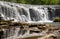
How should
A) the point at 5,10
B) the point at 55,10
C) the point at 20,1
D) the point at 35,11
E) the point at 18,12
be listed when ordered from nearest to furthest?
the point at 5,10, the point at 18,12, the point at 35,11, the point at 55,10, the point at 20,1

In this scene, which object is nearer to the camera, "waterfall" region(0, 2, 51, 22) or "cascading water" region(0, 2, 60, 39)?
"cascading water" region(0, 2, 60, 39)

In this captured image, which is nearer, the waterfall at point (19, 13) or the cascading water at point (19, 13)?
the cascading water at point (19, 13)

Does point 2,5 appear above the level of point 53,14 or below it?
above

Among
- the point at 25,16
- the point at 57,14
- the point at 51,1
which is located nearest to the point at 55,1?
the point at 51,1

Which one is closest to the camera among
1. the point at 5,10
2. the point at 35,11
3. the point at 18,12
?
the point at 5,10

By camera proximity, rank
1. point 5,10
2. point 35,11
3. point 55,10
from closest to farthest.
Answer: point 5,10
point 35,11
point 55,10

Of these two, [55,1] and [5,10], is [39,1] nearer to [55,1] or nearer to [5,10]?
[55,1]

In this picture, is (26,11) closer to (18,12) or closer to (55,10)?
(18,12)

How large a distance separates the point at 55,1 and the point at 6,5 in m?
30.8

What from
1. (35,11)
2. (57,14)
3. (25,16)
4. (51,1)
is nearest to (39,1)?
(51,1)

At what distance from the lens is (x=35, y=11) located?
104 feet

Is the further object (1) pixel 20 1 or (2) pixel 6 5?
(1) pixel 20 1

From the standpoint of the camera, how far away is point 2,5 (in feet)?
85.2

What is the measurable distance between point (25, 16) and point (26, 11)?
1.13 metres
